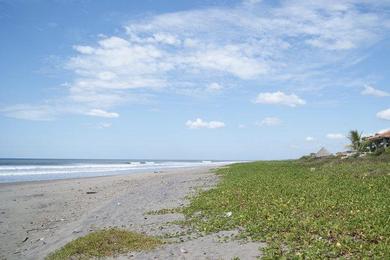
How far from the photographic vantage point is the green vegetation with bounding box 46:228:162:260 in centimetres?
1100

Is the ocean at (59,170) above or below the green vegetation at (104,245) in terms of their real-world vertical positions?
above

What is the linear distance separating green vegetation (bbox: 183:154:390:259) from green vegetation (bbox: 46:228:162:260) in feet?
6.45

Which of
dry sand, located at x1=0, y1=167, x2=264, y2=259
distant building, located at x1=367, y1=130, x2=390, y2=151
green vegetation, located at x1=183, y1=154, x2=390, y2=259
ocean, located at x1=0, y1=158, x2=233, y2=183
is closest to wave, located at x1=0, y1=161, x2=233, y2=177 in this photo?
ocean, located at x1=0, y1=158, x2=233, y2=183

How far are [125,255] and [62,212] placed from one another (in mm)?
10518

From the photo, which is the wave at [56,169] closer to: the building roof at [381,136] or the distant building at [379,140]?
the distant building at [379,140]

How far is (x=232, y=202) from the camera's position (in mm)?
16344

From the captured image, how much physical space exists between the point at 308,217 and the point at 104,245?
6.09 metres

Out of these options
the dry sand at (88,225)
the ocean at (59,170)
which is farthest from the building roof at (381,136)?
the dry sand at (88,225)

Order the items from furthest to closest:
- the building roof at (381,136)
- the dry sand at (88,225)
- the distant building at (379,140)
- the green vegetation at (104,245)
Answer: the distant building at (379,140) < the building roof at (381,136) < the green vegetation at (104,245) < the dry sand at (88,225)

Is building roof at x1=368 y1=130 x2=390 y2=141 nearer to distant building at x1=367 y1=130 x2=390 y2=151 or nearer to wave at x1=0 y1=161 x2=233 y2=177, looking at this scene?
distant building at x1=367 y1=130 x2=390 y2=151

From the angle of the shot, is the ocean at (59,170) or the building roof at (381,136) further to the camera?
the building roof at (381,136)

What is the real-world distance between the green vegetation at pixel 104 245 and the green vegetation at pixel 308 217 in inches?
77.5

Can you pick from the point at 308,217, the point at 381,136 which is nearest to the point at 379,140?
the point at 381,136

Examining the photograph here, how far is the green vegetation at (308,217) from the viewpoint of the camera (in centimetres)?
937
